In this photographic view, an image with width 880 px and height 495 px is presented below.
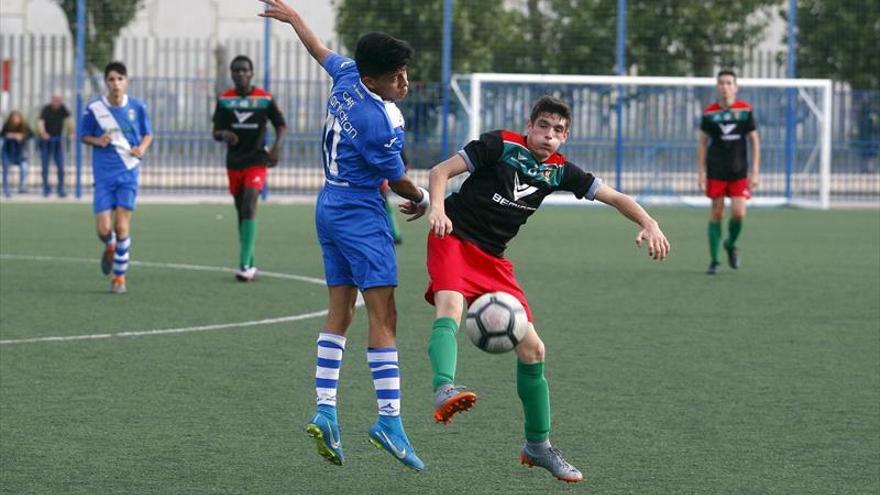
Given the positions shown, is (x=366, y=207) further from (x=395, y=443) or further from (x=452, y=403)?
(x=452, y=403)

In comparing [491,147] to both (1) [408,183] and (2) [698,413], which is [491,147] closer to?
(1) [408,183]

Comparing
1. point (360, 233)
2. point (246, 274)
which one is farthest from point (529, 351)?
point (246, 274)

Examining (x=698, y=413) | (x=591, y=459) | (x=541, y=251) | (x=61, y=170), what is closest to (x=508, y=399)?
(x=698, y=413)

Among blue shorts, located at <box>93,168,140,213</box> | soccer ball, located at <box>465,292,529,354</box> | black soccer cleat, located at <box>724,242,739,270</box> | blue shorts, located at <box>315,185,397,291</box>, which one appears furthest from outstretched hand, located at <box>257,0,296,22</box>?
black soccer cleat, located at <box>724,242,739,270</box>

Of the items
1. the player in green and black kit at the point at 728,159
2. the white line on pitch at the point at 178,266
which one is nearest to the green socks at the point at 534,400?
the white line on pitch at the point at 178,266

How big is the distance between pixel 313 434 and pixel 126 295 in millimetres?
7258

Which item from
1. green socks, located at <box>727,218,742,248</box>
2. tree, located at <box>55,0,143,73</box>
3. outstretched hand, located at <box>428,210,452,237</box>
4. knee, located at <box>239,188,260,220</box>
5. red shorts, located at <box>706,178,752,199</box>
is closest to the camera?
outstretched hand, located at <box>428,210,452,237</box>

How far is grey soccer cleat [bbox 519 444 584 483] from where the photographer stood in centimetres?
674

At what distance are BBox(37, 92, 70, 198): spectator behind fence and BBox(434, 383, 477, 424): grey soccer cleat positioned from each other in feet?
74.5

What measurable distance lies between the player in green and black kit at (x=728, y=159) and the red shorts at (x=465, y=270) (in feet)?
31.8

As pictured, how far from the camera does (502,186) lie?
722 cm

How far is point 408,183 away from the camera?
721cm

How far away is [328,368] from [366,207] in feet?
2.50

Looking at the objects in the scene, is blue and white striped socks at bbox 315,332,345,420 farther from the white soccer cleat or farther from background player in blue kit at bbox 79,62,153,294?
the white soccer cleat
